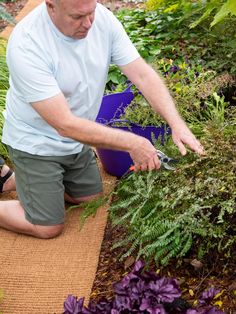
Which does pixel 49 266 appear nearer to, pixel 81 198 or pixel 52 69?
pixel 81 198

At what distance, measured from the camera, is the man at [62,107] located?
2936mm

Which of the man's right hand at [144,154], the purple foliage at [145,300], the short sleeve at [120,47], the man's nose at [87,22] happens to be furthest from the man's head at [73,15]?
the purple foliage at [145,300]

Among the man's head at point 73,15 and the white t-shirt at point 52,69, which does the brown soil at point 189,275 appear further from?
the man's head at point 73,15

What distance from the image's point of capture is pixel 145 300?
2.27m

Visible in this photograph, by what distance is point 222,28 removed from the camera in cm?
520

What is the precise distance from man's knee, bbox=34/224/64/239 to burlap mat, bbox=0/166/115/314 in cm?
3

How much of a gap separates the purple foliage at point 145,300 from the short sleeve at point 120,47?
4.91 feet

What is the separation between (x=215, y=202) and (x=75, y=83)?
106 centimetres

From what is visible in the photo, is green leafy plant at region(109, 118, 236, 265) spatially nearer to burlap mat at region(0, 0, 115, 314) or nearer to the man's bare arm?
the man's bare arm

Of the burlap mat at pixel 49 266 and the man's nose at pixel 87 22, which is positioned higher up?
the man's nose at pixel 87 22

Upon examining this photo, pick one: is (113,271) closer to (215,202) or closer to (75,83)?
Result: (215,202)

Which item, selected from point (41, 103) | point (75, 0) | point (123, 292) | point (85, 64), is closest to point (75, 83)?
point (85, 64)

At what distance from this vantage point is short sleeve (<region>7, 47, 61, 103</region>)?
293cm

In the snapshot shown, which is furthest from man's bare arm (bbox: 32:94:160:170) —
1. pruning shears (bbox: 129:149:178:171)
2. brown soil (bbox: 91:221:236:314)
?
brown soil (bbox: 91:221:236:314)
